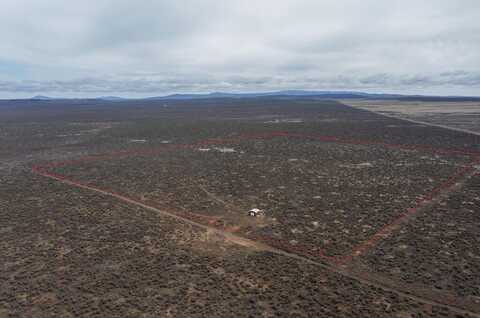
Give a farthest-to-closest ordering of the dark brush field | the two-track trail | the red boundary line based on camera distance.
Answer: the red boundary line
the dark brush field
the two-track trail

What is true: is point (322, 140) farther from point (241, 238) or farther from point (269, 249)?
point (269, 249)

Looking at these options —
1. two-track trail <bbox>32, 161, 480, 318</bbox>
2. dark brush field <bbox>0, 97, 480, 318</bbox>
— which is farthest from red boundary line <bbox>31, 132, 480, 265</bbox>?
two-track trail <bbox>32, 161, 480, 318</bbox>

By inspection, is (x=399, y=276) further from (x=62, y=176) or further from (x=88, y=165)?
(x=88, y=165)

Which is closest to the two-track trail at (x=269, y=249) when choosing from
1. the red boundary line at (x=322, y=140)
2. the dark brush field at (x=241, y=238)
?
the dark brush field at (x=241, y=238)

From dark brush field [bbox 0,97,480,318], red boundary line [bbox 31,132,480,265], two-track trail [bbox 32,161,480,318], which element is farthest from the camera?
red boundary line [bbox 31,132,480,265]

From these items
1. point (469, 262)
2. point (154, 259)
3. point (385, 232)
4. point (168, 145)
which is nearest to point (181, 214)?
point (154, 259)

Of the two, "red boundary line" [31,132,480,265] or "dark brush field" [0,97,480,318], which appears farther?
"red boundary line" [31,132,480,265]

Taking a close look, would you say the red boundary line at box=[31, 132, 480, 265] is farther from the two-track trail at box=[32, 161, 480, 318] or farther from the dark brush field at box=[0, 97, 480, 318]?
the two-track trail at box=[32, 161, 480, 318]

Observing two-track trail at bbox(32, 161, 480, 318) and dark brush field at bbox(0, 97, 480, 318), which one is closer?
two-track trail at bbox(32, 161, 480, 318)
